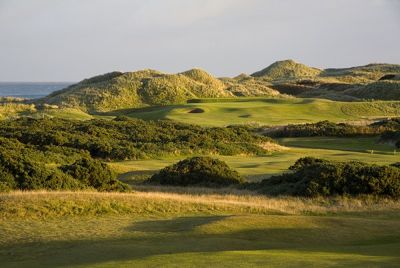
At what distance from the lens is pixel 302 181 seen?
2691cm

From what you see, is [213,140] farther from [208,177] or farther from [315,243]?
[315,243]

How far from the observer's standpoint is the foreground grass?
1258cm

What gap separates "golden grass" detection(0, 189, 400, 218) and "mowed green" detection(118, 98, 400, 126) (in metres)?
41.1

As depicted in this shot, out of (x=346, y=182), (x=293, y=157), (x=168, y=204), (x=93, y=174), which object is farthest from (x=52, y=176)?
(x=293, y=157)

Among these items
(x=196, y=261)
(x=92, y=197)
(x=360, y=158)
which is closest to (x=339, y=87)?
(x=360, y=158)

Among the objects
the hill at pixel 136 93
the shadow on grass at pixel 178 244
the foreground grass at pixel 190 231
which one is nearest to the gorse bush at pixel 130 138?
A: the foreground grass at pixel 190 231

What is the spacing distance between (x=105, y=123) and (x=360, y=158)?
77.6 feet

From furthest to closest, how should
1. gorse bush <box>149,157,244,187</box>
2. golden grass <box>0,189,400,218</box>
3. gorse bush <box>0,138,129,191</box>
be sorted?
gorse bush <box>149,157,244,187</box>, gorse bush <box>0,138,129,191</box>, golden grass <box>0,189,400,218</box>

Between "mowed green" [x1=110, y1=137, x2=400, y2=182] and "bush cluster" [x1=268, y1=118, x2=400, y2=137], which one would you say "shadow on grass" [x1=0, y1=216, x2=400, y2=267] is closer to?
"mowed green" [x1=110, y1=137, x2=400, y2=182]

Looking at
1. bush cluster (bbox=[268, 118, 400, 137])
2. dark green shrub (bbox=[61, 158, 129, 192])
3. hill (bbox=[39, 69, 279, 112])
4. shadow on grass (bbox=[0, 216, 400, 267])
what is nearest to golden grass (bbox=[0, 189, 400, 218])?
shadow on grass (bbox=[0, 216, 400, 267])

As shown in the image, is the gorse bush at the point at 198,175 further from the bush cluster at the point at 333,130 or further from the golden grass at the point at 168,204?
the bush cluster at the point at 333,130

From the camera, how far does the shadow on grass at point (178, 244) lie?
13.8 m

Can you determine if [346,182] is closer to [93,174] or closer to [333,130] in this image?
[93,174]

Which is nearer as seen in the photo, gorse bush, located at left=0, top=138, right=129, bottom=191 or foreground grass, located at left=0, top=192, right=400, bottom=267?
foreground grass, located at left=0, top=192, right=400, bottom=267
